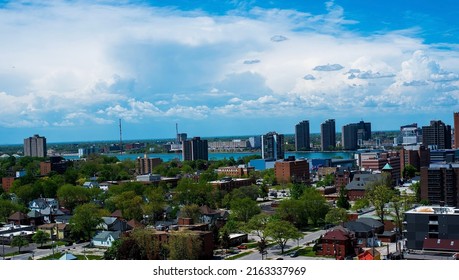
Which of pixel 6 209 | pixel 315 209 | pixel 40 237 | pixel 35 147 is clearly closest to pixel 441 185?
pixel 315 209

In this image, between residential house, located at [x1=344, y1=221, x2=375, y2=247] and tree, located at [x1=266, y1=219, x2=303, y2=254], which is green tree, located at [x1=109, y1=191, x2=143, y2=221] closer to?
tree, located at [x1=266, y1=219, x2=303, y2=254]

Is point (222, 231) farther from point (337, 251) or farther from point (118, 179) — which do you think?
point (118, 179)

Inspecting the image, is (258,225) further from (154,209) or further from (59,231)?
(59,231)

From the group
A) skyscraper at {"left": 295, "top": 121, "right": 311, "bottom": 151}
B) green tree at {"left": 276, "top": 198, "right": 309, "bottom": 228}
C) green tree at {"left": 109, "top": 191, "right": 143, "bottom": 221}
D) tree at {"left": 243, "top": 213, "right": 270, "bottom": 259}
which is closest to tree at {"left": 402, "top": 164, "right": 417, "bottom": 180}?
green tree at {"left": 276, "top": 198, "right": 309, "bottom": 228}

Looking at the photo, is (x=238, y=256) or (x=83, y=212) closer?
(x=238, y=256)
